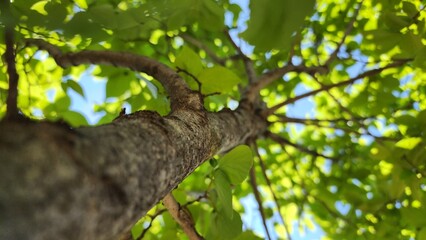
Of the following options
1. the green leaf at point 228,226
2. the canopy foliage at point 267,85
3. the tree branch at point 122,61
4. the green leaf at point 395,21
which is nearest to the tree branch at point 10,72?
the canopy foliage at point 267,85

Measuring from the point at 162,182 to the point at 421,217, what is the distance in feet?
3.97

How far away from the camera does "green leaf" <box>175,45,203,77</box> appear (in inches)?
43.3

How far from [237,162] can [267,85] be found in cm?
96

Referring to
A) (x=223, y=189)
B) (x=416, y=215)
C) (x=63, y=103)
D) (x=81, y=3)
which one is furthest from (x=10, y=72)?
(x=416, y=215)

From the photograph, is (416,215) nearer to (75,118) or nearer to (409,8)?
(409,8)

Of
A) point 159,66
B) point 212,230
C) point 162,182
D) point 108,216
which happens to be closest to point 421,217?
point 212,230

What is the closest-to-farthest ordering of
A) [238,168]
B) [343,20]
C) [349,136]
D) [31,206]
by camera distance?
[31,206], [238,168], [343,20], [349,136]

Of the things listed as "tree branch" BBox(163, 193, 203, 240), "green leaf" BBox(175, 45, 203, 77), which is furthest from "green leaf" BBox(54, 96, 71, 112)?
"tree branch" BBox(163, 193, 203, 240)

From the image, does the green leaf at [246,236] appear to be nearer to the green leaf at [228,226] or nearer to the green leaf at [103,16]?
the green leaf at [228,226]

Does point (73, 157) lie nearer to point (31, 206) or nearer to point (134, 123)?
point (31, 206)

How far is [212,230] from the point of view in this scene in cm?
121

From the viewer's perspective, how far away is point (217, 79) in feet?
3.60

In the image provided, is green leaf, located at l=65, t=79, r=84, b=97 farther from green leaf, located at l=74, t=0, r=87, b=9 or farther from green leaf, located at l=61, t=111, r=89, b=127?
green leaf, located at l=74, t=0, r=87, b=9

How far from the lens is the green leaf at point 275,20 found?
0.39 meters
